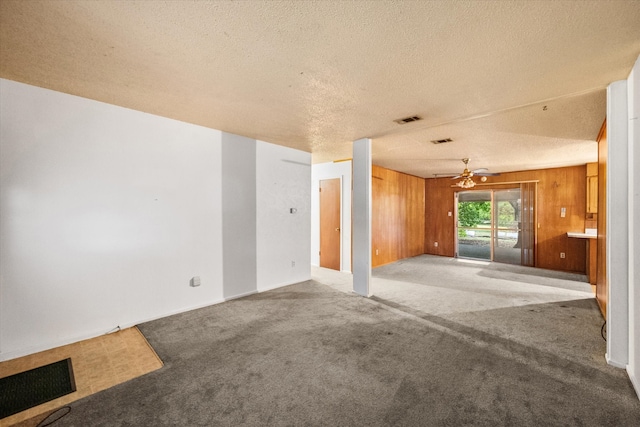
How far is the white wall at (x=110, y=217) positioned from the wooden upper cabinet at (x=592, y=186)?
7.32m

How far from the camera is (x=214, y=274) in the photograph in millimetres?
4055

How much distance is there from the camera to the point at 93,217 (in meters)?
3.00

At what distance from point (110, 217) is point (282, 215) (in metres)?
2.62

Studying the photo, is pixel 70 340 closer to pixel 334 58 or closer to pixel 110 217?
pixel 110 217

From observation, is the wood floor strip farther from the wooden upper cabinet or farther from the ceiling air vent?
the wooden upper cabinet

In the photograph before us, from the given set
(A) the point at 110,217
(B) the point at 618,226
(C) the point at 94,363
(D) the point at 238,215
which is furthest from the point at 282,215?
(B) the point at 618,226

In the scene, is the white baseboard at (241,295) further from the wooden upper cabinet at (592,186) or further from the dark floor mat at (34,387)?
the wooden upper cabinet at (592,186)

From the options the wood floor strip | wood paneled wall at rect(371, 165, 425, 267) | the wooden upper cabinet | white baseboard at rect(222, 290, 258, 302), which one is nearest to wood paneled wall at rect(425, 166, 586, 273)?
the wooden upper cabinet

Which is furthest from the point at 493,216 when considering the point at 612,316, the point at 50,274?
the point at 50,274

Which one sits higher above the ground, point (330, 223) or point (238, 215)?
point (238, 215)

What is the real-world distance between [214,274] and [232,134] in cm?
221

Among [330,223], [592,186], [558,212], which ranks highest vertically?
[592,186]

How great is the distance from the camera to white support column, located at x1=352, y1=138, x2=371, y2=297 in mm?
4383

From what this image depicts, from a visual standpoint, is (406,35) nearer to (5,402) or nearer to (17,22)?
(17,22)
